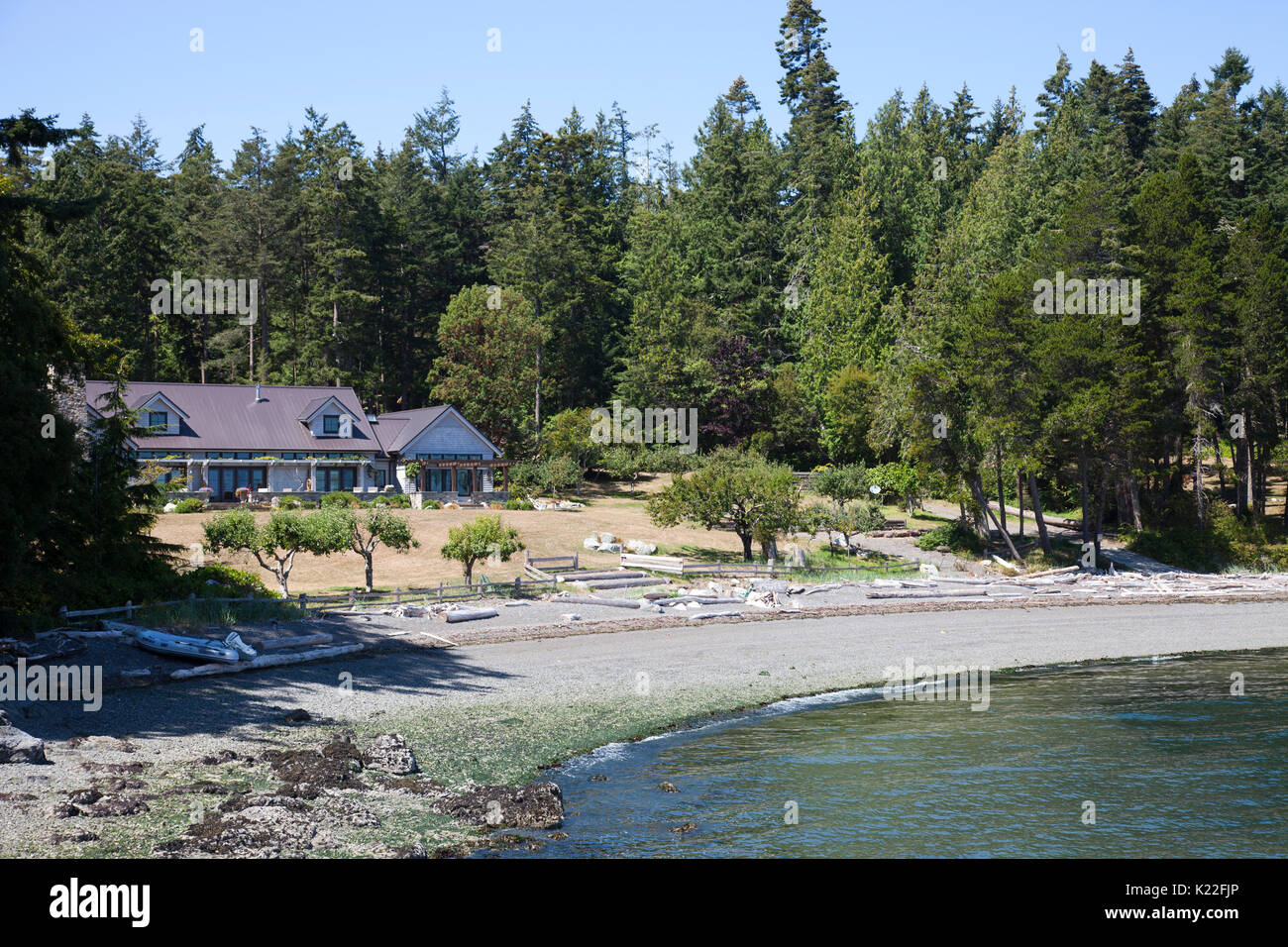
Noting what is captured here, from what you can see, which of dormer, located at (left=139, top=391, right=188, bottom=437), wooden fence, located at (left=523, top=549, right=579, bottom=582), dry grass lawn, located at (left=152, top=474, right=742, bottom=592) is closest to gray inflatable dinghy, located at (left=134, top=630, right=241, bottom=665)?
dry grass lawn, located at (left=152, top=474, right=742, bottom=592)

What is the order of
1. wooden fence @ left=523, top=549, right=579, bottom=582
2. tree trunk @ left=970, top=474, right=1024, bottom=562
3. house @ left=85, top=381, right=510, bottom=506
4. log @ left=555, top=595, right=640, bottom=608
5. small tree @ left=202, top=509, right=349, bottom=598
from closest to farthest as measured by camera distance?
small tree @ left=202, top=509, right=349, bottom=598, log @ left=555, top=595, right=640, bottom=608, wooden fence @ left=523, top=549, right=579, bottom=582, tree trunk @ left=970, top=474, right=1024, bottom=562, house @ left=85, top=381, right=510, bottom=506

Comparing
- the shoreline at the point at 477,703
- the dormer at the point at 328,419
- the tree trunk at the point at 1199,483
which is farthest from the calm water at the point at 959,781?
the dormer at the point at 328,419

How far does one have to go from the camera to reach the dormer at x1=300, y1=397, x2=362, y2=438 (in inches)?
2400

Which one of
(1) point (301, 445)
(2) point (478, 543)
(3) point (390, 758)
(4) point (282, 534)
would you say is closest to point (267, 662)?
(3) point (390, 758)

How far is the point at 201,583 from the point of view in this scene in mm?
30125

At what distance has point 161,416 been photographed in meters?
56.5

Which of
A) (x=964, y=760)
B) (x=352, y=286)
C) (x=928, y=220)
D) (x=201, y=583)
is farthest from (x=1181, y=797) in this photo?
(x=352, y=286)

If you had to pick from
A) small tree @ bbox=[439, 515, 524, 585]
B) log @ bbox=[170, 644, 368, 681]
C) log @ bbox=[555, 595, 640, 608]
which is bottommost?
log @ bbox=[170, 644, 368, 681]

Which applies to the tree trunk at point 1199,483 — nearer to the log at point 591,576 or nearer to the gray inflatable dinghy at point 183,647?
the log at point 591,576

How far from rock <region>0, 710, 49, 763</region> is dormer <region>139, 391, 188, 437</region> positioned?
141 feet

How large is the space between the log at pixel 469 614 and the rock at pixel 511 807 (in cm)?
1507

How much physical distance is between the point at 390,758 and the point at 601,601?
18271mm

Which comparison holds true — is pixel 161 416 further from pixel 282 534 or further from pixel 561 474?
pixel 282 534

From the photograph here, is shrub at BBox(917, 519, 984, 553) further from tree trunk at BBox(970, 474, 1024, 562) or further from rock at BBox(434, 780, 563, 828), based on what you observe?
rock at BBox(434, 780, 563, 828)
